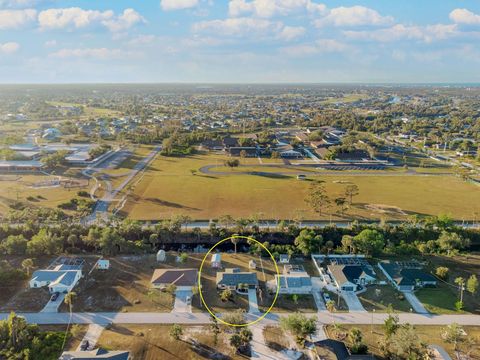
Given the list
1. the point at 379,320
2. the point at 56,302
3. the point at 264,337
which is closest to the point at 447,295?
the point at 379,320

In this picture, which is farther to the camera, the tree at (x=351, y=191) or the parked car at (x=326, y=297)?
the tree at (x=351, y=191)

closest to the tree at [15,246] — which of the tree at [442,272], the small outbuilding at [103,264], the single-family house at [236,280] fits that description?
the small outbuilding at [103,264]

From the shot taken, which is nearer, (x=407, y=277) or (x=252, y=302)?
(x=252, y=302)

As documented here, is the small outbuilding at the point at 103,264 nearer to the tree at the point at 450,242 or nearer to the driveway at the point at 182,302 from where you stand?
the driveway at the point at 182,302

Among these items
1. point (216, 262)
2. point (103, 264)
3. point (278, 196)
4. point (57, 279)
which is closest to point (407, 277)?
point (216, 262)

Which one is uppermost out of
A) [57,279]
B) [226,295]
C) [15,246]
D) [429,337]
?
[15,246]

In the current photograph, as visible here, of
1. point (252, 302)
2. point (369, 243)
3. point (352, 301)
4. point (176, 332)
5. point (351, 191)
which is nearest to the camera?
point (176, 332)

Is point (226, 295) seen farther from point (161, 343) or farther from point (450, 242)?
point (450, 242)

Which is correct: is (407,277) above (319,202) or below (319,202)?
below
